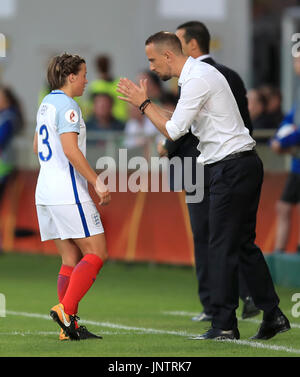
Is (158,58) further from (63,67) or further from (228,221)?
(228,221)

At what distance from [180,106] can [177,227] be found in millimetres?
6474

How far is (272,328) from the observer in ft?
28.4

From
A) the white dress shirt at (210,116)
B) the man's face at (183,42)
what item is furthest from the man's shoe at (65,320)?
the man's face at (183,42)

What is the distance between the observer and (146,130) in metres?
15.7

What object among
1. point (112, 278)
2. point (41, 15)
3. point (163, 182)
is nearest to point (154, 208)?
point (163, 182)

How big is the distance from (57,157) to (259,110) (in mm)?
7444

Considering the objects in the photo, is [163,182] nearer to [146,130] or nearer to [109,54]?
[146,130]

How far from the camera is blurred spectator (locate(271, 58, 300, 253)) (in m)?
12.9

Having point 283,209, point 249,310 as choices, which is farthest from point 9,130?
point 249,310

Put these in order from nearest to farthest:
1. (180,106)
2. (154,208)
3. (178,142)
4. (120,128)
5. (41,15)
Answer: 1. (180,106)
2. (178,142)
3. (154,208)
4. (120,128)
5. (41,15)

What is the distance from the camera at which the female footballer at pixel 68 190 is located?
8328mm

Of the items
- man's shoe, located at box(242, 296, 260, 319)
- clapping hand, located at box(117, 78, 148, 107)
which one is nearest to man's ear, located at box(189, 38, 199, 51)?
clapping hand, located at box(117, 78, 148, 107)

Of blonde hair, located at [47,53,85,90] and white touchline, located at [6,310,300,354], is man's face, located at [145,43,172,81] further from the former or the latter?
white touchline, located at [6,310,300,354]
